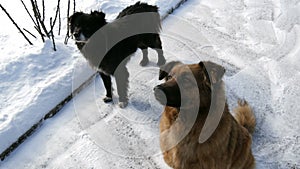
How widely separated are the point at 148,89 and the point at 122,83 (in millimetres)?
462

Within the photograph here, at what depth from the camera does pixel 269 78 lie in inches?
→ 187

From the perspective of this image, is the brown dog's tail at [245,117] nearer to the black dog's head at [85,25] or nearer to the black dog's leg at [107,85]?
the black dog's leg at [107,85]

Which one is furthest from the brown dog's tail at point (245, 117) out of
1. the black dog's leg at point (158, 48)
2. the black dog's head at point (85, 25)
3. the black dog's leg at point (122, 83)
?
the black dog's head at point (85, 25)

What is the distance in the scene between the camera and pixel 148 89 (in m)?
4.74

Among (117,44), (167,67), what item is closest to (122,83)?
(117,44)

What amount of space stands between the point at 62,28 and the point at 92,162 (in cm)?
298

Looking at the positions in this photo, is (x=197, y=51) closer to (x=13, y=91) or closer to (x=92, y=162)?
(x=92, y=162)

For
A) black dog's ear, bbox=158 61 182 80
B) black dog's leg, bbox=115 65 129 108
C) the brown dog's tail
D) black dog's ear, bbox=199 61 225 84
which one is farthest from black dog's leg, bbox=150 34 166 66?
black dog's ear, bbox=199 61 225 84

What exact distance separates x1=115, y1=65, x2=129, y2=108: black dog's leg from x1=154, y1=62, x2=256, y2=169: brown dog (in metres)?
1.30

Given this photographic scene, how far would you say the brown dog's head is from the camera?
8.86 ft

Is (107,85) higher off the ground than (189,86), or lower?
lower

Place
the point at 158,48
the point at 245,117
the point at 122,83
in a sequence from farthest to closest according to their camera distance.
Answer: the point at 158,48 → the point at 122,83 → the point at 245,117

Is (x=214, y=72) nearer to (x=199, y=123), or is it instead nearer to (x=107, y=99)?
(x=199, y=123)

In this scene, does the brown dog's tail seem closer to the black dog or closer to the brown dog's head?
the brown dog's head
